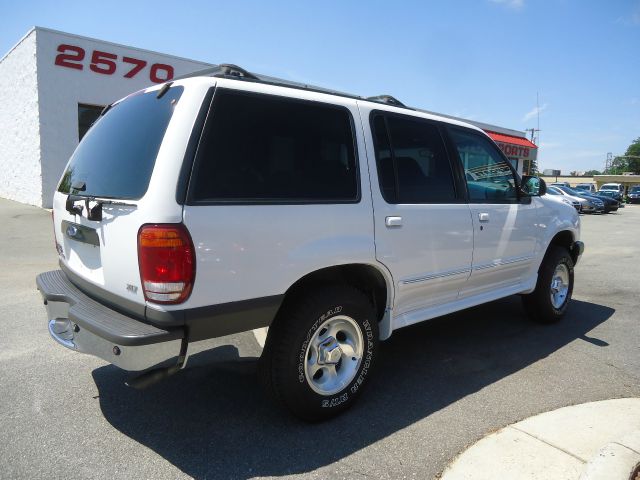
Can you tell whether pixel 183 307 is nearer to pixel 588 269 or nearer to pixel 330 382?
pixel 330 382

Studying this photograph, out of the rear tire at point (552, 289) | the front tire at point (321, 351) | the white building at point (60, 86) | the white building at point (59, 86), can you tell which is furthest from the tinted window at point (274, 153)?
the white building at point (59, 86)

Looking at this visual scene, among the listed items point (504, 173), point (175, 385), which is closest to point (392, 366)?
point (175, 385)

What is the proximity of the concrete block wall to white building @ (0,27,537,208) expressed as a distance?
0.09 feet

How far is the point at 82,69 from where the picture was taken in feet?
44.9

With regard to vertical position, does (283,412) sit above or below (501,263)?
below

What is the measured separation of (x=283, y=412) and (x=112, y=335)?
1.28 m

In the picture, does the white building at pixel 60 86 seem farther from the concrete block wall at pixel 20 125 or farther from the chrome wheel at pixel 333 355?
the chrome wheel at pixel 333 355

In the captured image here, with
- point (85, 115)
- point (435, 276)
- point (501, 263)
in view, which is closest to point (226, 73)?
point (435, 276)

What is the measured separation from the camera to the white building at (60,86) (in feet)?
43.9

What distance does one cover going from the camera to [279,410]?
3125mm

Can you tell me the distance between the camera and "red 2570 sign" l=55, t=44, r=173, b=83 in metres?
13.5

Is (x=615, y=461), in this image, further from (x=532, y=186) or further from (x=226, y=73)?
(x=226, y=73)

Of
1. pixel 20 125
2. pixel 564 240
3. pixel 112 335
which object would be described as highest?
pixel 20 125

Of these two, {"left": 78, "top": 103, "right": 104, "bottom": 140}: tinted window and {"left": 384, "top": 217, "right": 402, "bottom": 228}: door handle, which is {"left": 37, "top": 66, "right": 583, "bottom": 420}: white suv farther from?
{"left": 78, "top": 103, "right": 104, "bottom": 140}: tinted window
